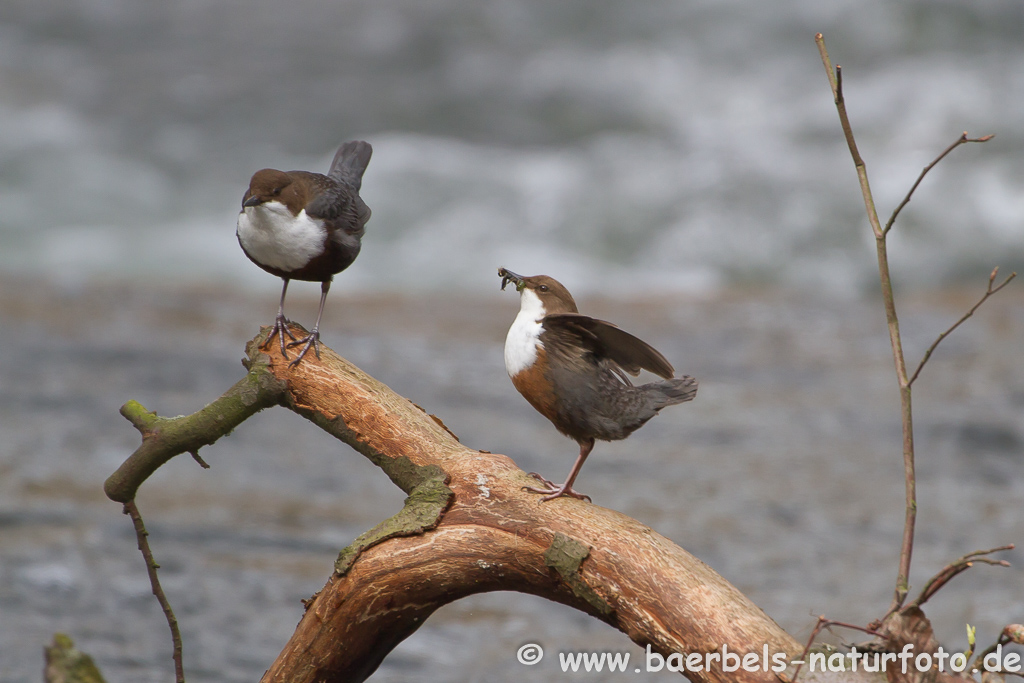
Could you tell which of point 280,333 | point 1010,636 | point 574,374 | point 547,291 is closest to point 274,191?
point 280,333

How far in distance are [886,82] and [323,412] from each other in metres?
11.5

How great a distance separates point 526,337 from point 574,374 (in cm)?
13

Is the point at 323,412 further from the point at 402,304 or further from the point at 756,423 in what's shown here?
the point at 402,304

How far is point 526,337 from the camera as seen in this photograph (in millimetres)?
2197

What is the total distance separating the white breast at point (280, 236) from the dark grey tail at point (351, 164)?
1.07ft

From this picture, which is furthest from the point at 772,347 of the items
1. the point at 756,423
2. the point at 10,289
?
the point at 10,289

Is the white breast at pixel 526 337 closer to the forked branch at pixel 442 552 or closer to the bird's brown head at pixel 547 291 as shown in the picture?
the bird's brown head at pixel 547 291

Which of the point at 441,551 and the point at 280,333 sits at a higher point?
the point at 280,333

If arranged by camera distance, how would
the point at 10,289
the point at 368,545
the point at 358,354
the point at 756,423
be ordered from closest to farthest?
the point at 368,545 → the point at 756,423 → the point at 358,354 → the point at 10,289

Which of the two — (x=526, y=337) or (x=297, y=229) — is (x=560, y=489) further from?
(x=297, y=229)

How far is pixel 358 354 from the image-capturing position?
23.2ft

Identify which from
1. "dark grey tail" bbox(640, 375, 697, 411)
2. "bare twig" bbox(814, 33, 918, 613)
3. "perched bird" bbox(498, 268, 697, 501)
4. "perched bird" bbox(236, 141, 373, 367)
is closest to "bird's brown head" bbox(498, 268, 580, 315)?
"perched bird" bbox(498, 268, 697, 501)

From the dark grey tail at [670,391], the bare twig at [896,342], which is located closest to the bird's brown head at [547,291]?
the dark grey tail at [670,391]

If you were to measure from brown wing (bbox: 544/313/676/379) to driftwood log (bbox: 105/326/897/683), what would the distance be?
0.33 metres
